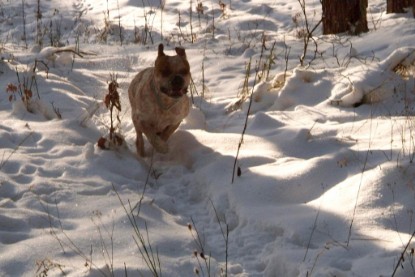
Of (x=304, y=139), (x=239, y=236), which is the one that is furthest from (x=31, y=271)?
(x=304, y=139)

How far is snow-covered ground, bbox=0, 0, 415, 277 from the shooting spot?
332 cm

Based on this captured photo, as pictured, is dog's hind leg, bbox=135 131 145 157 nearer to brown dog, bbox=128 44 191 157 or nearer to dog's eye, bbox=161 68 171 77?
brown dog, bbox=128 44 191 157

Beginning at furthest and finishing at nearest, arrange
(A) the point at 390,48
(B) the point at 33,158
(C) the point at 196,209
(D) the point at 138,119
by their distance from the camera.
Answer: (A) the point at 390,48 < (D) the point at 138,119 < (B) the point at 33,158 < (C) the point at 196,209

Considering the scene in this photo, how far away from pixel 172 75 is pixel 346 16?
445 cm

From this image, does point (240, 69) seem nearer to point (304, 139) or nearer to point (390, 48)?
point (390, 48)

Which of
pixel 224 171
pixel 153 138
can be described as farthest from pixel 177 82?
pixel 224 171

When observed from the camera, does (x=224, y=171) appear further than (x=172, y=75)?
No

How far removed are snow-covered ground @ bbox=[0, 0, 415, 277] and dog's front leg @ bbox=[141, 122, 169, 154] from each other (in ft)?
0.29

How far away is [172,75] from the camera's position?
180 inches

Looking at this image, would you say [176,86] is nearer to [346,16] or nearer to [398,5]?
[346,16]

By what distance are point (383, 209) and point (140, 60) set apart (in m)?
4.71

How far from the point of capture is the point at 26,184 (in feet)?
13.8

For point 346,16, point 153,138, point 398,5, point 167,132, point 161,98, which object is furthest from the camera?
point 398,5

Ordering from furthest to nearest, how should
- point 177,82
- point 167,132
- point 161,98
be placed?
point 167,132 → point 161,98 → point 177,82
